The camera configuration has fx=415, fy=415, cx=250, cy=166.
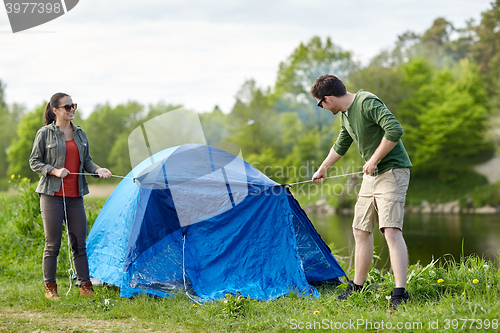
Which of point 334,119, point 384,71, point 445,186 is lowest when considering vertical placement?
point 445,186

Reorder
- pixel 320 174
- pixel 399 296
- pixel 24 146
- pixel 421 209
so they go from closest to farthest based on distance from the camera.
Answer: pixel 399 296 → pixel 320 174 → pixel 421 209 → pixel 24 146

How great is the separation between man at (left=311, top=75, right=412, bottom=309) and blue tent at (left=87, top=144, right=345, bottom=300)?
741 mm

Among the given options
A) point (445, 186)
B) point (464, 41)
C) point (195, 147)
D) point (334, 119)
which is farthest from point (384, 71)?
point (195, 147)

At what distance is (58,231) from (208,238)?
1221 mm

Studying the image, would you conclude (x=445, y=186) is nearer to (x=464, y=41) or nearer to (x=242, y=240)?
(x=464, y=41)

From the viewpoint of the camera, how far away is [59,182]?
332 centimetres

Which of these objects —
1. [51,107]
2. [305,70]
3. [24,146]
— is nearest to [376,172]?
[51,107]

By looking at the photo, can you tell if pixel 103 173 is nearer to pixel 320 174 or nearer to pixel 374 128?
pixel 320 174

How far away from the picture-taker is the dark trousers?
3328mm

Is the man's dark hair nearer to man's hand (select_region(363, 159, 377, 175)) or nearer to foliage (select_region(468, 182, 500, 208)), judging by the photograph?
man's hand (select_region(363, 159, 377, 175))

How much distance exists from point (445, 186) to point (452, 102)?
477 centimetres

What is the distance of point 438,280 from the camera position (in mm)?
2859

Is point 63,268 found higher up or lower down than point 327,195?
higher up

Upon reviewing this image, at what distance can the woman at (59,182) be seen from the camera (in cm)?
332
